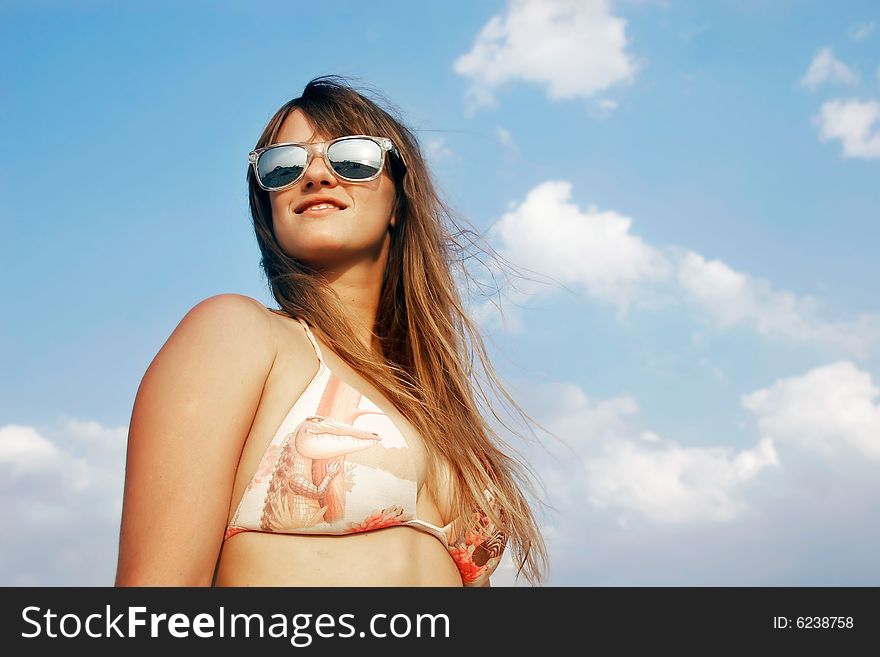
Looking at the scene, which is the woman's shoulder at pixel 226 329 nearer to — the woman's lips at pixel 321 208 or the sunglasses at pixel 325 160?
the woman's lips at pixel 321 208

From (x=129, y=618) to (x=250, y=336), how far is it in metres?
1.03

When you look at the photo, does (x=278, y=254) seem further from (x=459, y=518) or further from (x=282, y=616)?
(x=282, y=616)

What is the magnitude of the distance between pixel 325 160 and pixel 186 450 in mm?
1815

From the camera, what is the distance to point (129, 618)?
2818 millimetres

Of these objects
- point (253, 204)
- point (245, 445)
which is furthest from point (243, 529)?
point (253, 204)

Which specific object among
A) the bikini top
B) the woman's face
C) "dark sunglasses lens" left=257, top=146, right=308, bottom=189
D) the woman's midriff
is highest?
"dark sunglasses lens" left=257, top=146, right=308, bottom=189

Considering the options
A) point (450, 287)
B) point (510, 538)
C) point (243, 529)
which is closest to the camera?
point (243, 529)

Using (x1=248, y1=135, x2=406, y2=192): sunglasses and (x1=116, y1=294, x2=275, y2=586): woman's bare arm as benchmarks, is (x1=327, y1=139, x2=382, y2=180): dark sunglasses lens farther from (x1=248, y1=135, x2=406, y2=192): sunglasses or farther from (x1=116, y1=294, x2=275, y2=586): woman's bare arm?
(x1=116, y1=294, x2=275, y2=586): woman's bare arm

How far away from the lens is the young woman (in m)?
2.85

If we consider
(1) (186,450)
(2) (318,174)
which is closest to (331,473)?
(1) (186,450)

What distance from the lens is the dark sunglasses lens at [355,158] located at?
415cm

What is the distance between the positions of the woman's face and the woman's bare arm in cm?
107

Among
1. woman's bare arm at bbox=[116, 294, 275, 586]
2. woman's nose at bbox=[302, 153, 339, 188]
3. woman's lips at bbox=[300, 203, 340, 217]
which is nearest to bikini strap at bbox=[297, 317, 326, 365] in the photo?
woman's bare arm at bbox=[116, 294, 275, 586]

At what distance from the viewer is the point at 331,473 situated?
307 centimetres
